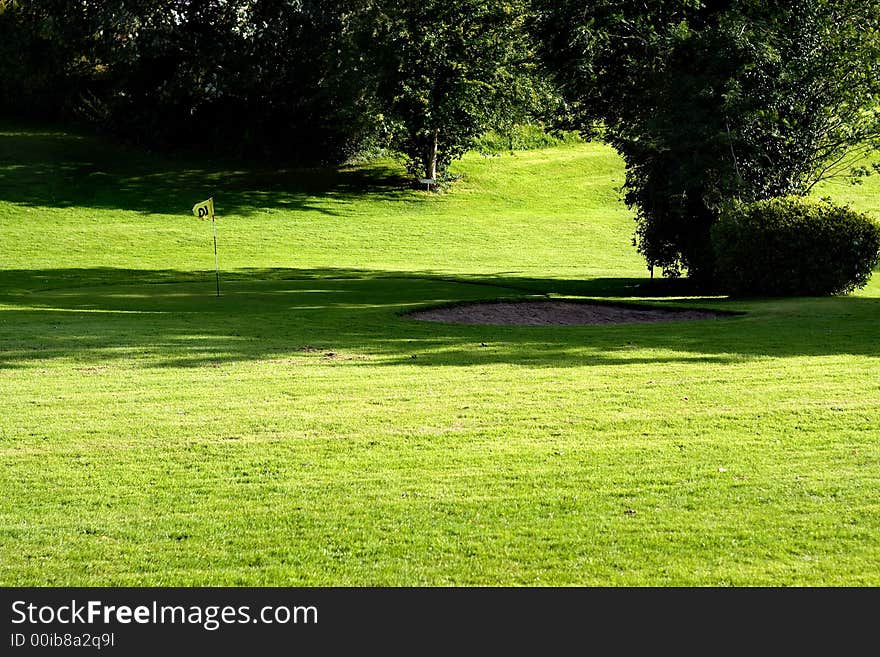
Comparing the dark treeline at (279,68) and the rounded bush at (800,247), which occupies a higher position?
the dark treeline at (279,68)

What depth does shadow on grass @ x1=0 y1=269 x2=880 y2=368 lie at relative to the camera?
41.9 ft

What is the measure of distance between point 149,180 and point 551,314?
34993mm

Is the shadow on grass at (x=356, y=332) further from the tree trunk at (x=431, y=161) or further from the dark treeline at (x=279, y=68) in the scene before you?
the tree trunk at (x=431, y=161)

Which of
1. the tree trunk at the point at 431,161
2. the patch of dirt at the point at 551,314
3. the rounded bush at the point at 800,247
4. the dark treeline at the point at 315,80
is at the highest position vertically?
the dark treeline at the point at 315,80

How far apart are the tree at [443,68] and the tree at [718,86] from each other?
18.6 m

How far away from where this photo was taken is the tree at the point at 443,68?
45.0m

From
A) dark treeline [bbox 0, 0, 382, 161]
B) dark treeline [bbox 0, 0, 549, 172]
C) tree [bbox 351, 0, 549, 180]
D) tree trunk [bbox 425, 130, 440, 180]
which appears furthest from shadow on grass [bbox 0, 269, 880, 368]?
tree trunk [bbox 425, 130, 440, 180]

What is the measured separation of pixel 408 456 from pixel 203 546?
2242 mm

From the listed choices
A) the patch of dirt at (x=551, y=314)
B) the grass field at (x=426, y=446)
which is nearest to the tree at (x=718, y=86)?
the grass field at (x=426, y=446)

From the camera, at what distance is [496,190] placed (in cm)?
5175

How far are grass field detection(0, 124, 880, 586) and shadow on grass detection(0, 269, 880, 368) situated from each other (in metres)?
0.09

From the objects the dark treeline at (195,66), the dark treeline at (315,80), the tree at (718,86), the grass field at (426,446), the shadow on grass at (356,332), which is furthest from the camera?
the dark treeline at (195,66)

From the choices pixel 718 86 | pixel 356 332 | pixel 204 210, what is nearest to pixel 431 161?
pixel 718 86

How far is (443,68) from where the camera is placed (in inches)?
1845
